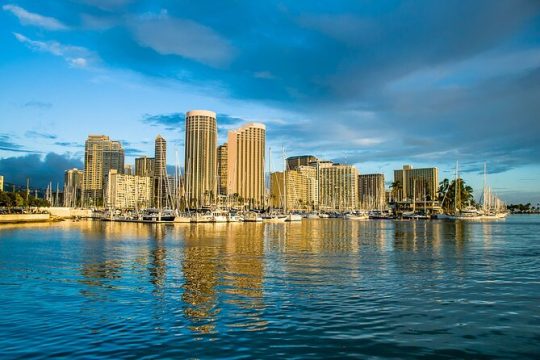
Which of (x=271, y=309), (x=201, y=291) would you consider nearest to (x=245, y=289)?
(x=201, y=291)

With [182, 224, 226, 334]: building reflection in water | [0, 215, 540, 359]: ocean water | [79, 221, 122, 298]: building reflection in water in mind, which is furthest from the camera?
[79, 221, 122, 298]: building reflection in water

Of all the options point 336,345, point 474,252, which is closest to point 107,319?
point 336,345

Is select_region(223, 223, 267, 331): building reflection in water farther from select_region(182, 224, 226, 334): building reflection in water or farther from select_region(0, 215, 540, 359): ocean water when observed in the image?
select_region(182, 224, 226, 334): building reflection in water

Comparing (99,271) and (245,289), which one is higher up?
(245,289)

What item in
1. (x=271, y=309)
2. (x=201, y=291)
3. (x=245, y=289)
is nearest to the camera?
(x=271, y=309)

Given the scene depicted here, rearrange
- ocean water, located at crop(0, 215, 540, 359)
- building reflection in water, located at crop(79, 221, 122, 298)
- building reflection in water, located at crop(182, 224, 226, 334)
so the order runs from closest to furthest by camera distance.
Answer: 1. ocean water, located at crop(0, 215, 540, 359)
2. building reflection in water, located at crop(182, 224, 226, 334)
3. building reflection in water, located at crop(79, 221, 122, 298)

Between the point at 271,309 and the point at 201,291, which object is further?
the point at 201,291

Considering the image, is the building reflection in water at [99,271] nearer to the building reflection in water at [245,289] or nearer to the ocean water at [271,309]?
the ocean water at [271,309]

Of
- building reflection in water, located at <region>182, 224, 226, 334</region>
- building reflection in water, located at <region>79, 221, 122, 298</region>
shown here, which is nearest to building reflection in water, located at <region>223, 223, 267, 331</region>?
building reflection in water, located at <region>182, 224, 226, 334</region>

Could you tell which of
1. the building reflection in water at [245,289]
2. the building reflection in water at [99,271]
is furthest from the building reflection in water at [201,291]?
the building reflection in water at [99,271]

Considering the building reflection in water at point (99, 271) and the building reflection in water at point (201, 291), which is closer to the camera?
the building reflection in water at point (201, 291)

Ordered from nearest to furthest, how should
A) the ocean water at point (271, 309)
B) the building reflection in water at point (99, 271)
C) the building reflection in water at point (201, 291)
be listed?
the ocean water at point (271, 309)
the building reflection in water at point (201, 291)
the building reflection in water at point (99, 271)

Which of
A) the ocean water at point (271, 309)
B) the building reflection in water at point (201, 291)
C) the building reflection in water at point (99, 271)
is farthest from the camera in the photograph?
the building reflection in water at point (99, 271)

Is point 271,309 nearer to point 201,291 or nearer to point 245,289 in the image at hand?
point 245,289
